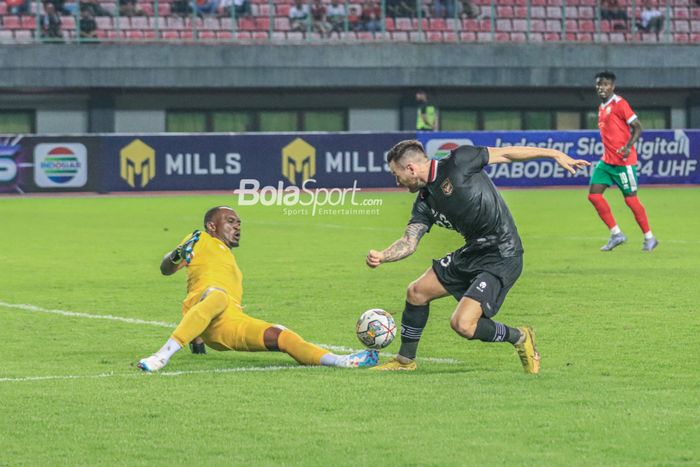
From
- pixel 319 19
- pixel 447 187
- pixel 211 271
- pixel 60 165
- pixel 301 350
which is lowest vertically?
pixel 301 350

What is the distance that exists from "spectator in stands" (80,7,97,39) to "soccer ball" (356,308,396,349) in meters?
31.2

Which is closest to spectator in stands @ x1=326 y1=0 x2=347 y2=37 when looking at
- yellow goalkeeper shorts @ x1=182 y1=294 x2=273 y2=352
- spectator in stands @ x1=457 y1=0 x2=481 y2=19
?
spectator in stands @ x1=457 y1=0 x2=481 y2=19

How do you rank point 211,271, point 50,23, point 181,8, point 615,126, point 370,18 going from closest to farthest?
1. point 211,271
2. point 615,126
3. point 50,23
4. point 181,8
5. point 370,18

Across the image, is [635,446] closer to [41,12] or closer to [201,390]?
[201,390]

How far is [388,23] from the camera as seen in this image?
41.2 metres

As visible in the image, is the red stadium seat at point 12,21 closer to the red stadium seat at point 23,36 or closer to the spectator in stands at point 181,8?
the red stadium seat at point 23,36

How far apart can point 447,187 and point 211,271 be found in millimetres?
1840

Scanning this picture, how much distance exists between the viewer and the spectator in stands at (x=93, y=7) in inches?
1549

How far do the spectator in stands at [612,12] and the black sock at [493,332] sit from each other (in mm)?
34452

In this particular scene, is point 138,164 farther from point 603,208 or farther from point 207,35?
point 603,208

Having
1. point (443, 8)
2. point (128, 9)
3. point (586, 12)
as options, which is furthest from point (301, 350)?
point (586, 12)

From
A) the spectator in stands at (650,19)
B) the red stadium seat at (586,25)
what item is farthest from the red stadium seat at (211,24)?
the spectator in stands at (650,19)

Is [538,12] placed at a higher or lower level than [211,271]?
higher

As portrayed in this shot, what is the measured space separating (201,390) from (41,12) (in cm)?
3222
